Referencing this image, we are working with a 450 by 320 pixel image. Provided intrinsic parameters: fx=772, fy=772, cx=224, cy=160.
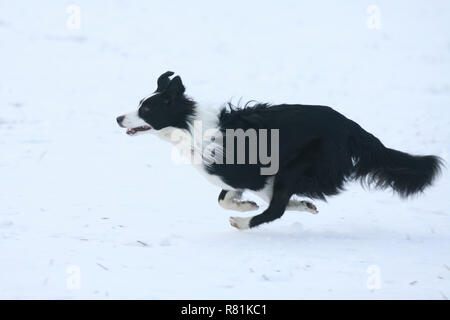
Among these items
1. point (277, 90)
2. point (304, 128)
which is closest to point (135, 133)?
point (304, 128)

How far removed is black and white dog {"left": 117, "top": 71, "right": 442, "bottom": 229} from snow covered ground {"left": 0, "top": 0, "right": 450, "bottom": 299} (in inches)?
15.3

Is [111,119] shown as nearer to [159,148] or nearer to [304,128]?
[159,148]

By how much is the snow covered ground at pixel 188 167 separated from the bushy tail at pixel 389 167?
0.40 meters

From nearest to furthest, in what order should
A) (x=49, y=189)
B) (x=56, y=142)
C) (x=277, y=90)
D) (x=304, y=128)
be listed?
(x=304, y=128), (x=49, y=189), (x=56, y=142), (x=277, y=90)

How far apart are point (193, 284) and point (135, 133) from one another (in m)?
1.98

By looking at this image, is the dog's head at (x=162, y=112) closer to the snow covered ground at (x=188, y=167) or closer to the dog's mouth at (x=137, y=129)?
the dog's mouth at (x=137, y=129)

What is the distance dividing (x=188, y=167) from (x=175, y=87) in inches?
112

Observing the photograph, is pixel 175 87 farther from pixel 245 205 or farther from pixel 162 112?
pixel 245 205

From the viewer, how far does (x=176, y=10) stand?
1903cm

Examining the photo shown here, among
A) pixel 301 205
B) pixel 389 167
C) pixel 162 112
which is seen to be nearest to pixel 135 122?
pixel 162 112

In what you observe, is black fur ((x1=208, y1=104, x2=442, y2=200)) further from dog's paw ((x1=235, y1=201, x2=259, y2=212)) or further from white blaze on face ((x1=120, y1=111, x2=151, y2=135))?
white blaze on face ((x1=120, y1=111, x2=151, y2=135))

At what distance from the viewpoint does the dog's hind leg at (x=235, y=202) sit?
6.49 m

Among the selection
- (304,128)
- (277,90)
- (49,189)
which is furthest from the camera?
(277,90)

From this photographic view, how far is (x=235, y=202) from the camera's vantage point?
6508 mm
